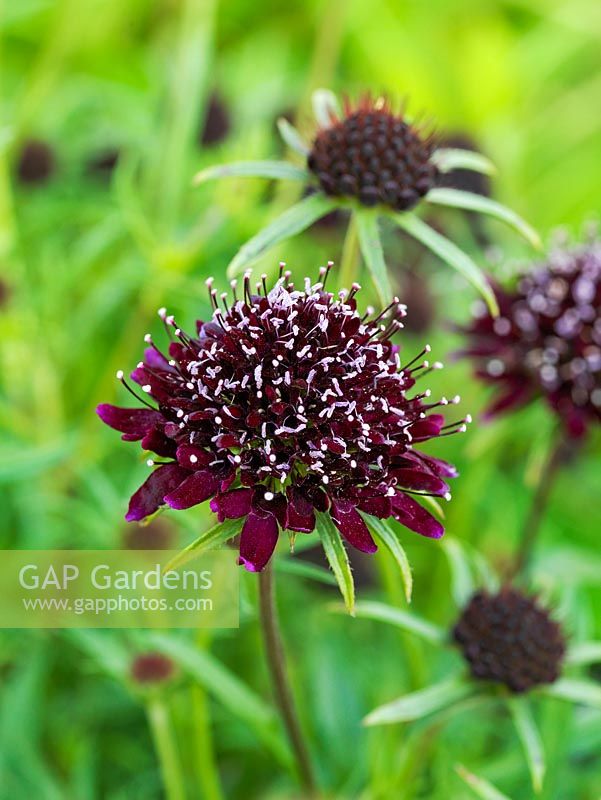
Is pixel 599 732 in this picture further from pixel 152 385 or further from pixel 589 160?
pixel 589 160

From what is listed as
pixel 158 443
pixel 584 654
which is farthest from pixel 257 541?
A: pixel 584 654

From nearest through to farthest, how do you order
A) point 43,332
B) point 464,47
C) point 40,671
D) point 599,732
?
1. point 599,732
2. point 40,671
3. point 43,332
4. point 464,47

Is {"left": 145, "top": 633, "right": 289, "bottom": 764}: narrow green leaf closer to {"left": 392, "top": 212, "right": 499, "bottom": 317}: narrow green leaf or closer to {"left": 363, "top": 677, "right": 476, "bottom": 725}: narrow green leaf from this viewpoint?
{"left": 363, "top": 677, "right": 476, "bottom": 725}: narrow green leaf

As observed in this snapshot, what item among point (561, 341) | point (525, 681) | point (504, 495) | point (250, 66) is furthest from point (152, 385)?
point (250, 66)

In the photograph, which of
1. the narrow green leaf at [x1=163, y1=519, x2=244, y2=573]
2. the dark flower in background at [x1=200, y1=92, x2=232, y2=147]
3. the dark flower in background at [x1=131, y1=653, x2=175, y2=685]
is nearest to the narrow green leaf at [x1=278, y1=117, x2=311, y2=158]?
the narrow green leaf at [x1=163, y1=519, x2=244, y2=573]

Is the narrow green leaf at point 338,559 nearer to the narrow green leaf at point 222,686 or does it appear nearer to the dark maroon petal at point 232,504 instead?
the dark maroon petal at point 232,504

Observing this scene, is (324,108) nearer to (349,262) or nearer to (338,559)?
(349,262)

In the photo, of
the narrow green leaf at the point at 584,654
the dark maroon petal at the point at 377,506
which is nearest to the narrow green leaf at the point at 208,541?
the dark maroon petal at the point at 377,506
